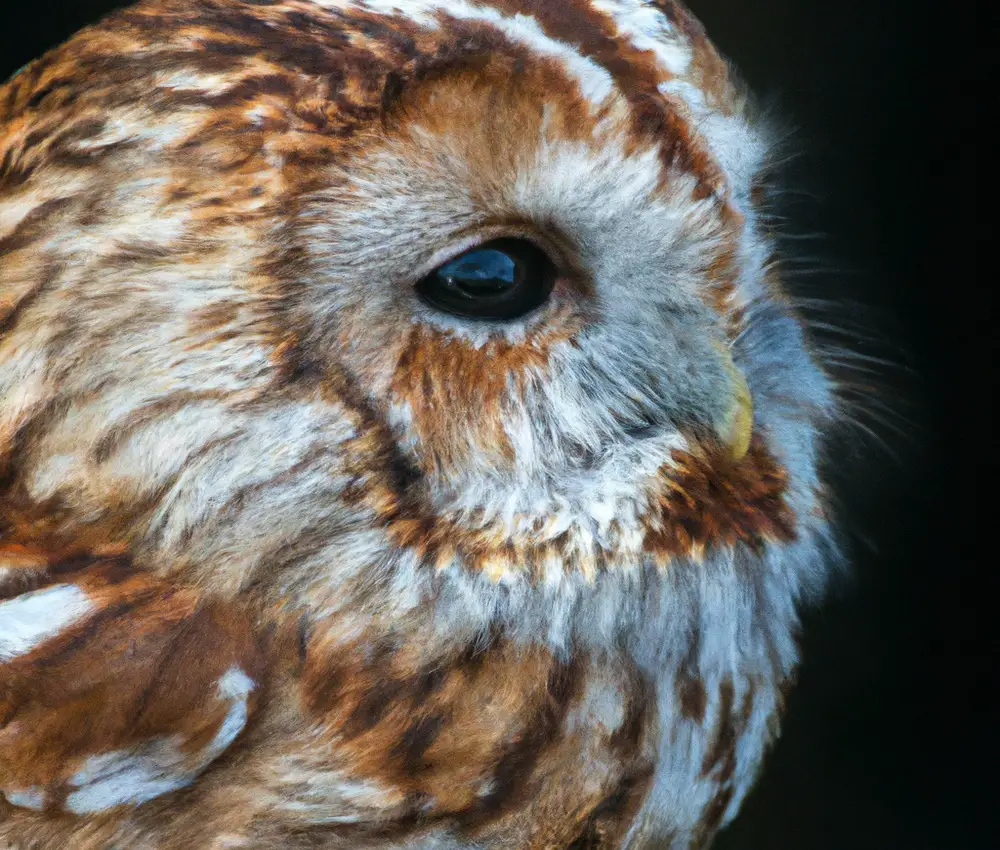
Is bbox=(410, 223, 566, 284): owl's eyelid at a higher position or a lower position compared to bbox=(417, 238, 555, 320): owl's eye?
higher

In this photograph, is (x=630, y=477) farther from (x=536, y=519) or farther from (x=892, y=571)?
(x=892, y=571)

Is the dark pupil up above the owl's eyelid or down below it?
below

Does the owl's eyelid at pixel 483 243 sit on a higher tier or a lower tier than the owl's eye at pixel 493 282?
higher

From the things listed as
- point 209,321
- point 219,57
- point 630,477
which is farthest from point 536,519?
point 219,57

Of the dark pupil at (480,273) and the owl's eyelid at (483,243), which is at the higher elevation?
the owl's eyelid at (483,243)

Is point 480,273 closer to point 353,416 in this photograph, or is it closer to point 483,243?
point 483,243

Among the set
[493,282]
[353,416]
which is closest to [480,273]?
[493,282]
